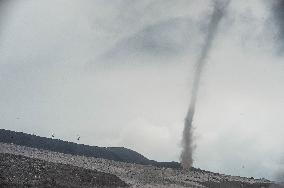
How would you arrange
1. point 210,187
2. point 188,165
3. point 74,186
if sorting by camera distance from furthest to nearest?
point 188,165
point 210,187
point 74,186

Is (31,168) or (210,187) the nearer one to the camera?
(31,168)

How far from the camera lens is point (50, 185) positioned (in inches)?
1684

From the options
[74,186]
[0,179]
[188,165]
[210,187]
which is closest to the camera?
[0,179]

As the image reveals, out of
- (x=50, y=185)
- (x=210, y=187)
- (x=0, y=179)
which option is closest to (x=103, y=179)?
(x=50, y=185)

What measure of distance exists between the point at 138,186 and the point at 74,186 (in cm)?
1175

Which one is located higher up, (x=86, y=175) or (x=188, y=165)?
(x=188, y=165)

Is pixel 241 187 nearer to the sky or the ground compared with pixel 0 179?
nearer to the sky

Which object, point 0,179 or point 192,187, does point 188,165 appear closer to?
point 192,187

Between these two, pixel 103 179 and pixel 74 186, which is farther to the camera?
pixel 103 179

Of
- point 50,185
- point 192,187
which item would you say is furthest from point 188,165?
point 50,185

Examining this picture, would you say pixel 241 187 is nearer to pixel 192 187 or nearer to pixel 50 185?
pixel 192 187

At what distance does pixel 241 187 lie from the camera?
262 ft

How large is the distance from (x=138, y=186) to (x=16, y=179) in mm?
18046

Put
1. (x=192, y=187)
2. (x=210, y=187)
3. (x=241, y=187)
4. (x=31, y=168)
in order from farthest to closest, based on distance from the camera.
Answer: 1. (x=241, y=187)
2. (x=210, y=187)
3. (x=192, y=187)
4. (x=31, y=168)
